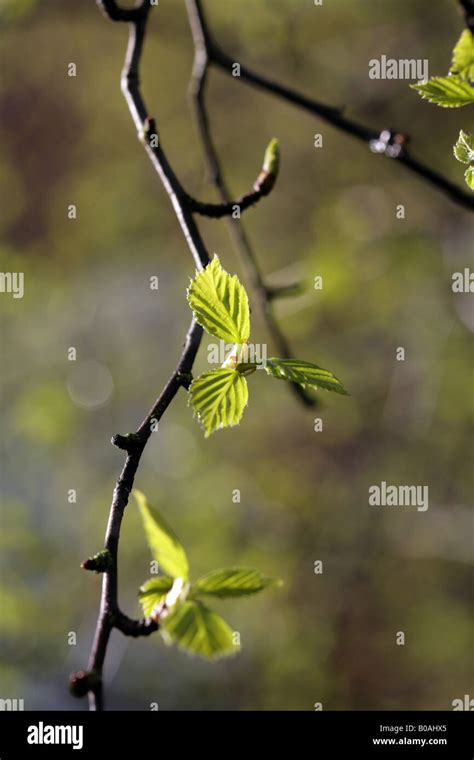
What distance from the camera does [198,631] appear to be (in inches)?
22.6

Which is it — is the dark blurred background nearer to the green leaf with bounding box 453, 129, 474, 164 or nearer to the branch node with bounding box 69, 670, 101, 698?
the green leaf with bounding box 453, 129, 474, 164

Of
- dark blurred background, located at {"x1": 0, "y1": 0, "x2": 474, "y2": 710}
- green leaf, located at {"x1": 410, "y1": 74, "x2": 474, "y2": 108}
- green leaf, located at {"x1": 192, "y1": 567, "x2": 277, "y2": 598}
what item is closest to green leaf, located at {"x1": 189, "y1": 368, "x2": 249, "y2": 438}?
green leaf, located at {"x1": 192, "y1": 567, "x2": 277, "y2": 598}

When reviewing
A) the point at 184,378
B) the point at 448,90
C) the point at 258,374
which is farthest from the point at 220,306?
the point at 258,374

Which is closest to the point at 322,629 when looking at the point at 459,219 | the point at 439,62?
the point at 459,219

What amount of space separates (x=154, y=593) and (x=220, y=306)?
0.25 metres

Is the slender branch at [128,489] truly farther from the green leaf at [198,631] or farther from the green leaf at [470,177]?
the green leaf at [470,177]

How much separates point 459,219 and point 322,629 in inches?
67.4

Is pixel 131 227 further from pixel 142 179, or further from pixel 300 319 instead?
pixel 300 319

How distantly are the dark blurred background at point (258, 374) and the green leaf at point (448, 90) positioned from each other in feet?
5.81

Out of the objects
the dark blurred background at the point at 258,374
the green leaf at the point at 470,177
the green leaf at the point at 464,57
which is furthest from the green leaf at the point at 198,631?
Answer: the dark blurred background at the point at 258,374

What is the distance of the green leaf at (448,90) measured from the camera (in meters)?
0.72

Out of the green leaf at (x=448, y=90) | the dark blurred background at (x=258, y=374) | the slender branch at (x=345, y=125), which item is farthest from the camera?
the dark blurred background at (x=258, y=374)

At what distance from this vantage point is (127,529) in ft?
9.44

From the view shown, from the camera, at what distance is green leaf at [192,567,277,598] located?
612 mm
